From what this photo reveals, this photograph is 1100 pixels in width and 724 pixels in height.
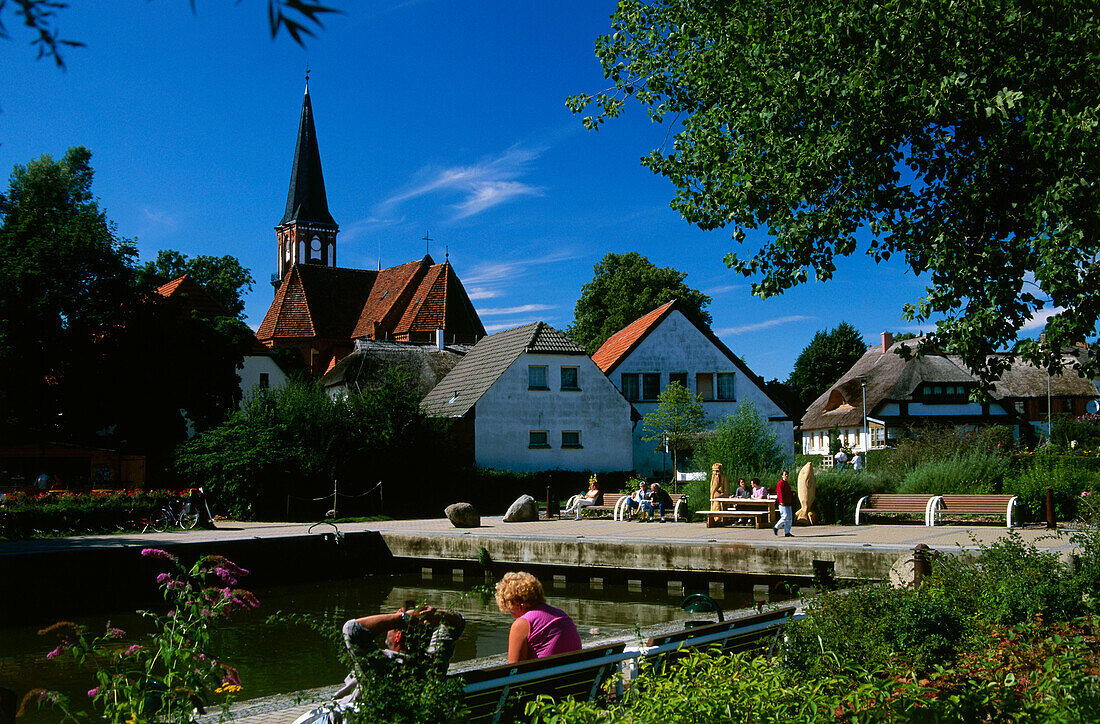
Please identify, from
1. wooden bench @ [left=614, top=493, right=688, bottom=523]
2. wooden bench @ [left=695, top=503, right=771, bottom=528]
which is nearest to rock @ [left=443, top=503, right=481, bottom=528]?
wooden bench @ [left=614, top=493, right=688, bottom=523]

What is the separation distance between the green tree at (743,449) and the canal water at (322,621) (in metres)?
8.78

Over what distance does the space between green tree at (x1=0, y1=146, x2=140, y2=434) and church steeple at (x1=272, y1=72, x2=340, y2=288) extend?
4612 centimetres

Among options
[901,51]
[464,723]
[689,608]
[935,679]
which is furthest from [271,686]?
[901,51]

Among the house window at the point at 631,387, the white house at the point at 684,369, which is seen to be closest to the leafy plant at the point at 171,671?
the white house at the point at 684,369

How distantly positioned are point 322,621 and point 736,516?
1459 centimetres

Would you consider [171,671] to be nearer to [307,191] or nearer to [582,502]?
[582,502]

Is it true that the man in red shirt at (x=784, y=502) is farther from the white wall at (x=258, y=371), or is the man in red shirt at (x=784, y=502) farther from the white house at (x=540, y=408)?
the white wall at (x=258, y=371)

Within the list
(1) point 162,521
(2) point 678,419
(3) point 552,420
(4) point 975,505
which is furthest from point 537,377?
(4) point 975,505

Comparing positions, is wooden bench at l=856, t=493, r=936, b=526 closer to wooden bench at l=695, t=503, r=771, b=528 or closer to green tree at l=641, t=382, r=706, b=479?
wooden bench at l=695, t=503, r=771, b=528

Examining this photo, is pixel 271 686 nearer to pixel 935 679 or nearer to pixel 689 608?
pixel 689 608

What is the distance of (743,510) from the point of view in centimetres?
2211

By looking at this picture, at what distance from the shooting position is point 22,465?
3209 cm

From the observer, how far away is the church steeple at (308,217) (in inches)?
3275

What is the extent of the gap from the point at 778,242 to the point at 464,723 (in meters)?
9.26
